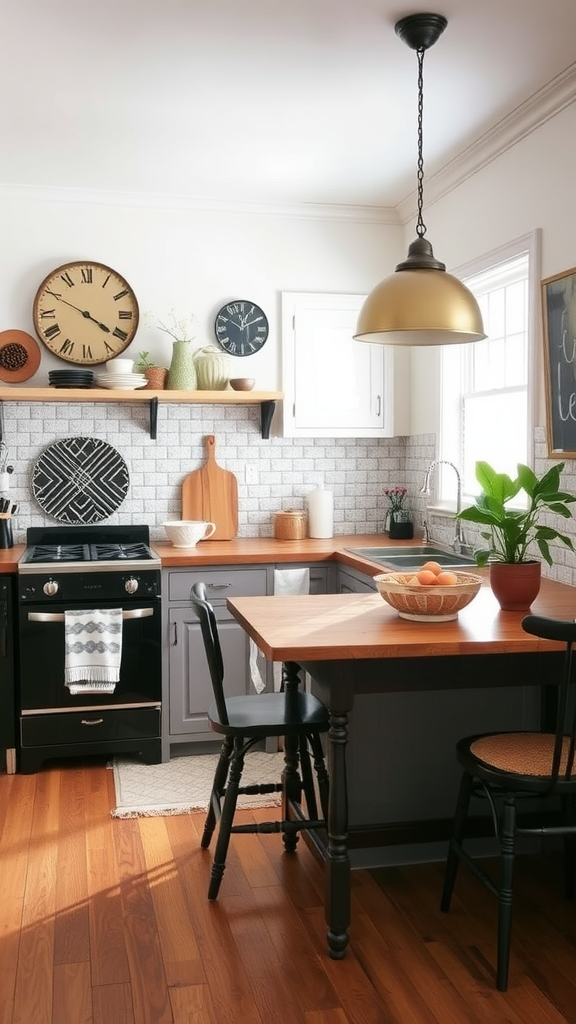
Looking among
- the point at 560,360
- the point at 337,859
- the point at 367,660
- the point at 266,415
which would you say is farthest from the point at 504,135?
the point at 337,859

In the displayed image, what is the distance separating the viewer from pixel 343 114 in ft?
12.0

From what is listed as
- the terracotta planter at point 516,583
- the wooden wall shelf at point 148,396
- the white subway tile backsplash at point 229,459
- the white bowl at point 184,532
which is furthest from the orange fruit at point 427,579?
the wooden wall shelf at point 148,396

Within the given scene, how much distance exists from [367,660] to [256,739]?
0.53 meters

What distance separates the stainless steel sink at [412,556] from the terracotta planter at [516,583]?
0.99m

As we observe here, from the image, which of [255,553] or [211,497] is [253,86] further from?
[211,497]

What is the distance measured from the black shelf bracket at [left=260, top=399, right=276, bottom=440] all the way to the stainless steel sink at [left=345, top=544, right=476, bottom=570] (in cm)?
87

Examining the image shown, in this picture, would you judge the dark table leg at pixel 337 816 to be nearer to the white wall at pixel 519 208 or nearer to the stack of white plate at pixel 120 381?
the white wall at pixel 519 208

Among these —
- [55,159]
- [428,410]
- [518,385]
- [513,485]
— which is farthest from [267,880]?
[55,159]

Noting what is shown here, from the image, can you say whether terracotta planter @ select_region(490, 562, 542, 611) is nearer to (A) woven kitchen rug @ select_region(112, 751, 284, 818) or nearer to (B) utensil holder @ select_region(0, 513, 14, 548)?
(A) woven kitchen rug @ select_region(112, 751, 284, 818)

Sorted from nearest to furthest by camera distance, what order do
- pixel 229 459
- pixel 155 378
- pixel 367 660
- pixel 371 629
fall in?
pixel 367 660 → pixel 371 629 → pixel 155 378 → pixel 229 459

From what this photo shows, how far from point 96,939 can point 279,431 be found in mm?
2959

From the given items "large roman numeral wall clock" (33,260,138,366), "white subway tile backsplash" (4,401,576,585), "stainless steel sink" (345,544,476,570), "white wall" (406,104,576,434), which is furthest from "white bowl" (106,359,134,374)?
"white wall" (406,104,576,434)

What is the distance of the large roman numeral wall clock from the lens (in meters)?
4.80

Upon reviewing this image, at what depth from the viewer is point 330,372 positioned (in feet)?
16.8
